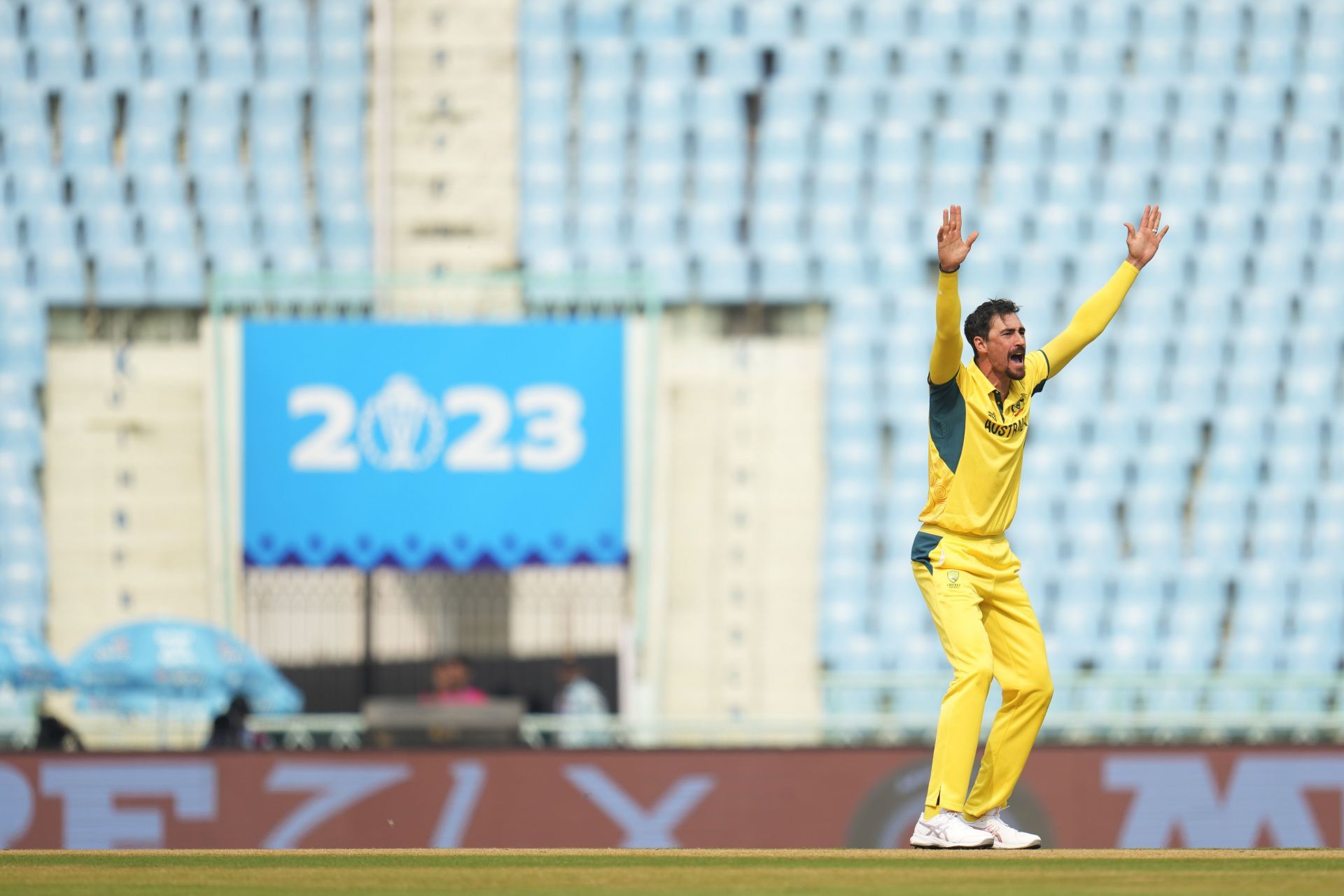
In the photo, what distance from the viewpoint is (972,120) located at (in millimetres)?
17359

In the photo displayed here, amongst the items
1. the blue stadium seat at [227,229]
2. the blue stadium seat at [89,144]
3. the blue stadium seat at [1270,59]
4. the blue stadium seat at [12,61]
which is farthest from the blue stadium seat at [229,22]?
the blue stadium seat at [1270,59]

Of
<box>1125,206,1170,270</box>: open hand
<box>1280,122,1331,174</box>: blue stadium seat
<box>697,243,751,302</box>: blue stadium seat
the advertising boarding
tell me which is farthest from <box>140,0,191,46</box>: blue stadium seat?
<box>1125,206,1170,270</box>: open hand

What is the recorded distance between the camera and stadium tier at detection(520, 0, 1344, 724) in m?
16.5

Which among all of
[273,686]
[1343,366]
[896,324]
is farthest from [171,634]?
[1343,366]

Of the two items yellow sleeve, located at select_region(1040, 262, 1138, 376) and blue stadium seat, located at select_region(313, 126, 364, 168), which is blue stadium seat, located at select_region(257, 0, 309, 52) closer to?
blue stadium seat, located at select_region(313, 126, 364, 168)

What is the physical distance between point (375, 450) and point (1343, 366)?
886 centimetres

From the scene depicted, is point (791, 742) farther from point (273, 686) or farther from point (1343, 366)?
point (1343, 366)

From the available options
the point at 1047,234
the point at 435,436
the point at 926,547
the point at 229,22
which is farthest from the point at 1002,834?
the point at 229,22

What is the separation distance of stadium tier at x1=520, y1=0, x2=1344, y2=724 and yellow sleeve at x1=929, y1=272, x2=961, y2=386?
35.3 ft

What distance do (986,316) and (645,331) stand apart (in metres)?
10.3

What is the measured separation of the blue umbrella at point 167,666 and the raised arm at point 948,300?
7.93 meters

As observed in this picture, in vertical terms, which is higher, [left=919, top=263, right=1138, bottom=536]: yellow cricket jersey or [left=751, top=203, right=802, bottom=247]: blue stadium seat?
[left=751, top=203, right=802, bottom=247]: blue stadium seat

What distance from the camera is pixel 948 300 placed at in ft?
17.5

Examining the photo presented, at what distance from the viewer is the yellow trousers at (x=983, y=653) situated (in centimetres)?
551
